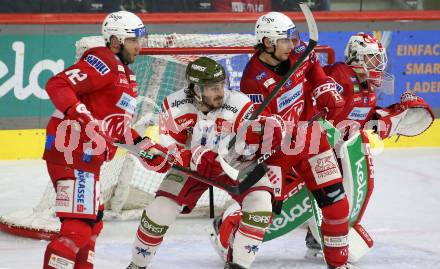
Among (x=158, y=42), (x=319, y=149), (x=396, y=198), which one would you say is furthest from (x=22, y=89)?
(x=319, y=149)

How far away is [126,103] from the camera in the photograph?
15.9ft

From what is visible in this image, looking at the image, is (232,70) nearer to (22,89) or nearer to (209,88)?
(22,89)

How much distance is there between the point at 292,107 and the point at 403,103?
857 mm

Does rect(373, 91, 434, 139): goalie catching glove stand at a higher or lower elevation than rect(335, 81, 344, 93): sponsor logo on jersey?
lower

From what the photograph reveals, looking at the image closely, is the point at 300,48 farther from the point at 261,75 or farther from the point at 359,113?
the point at 359,113

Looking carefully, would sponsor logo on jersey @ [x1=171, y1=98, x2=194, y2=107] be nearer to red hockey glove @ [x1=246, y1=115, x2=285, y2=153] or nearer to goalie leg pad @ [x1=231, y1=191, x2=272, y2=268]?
red hockey glove @ [x1=246, y1=115, x2=285, y2=153]

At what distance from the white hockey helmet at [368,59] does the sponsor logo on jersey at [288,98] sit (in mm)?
537

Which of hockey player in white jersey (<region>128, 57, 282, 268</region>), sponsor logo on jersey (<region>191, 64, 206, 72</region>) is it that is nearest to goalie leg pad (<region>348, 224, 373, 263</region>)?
hockey player in white jersey (<region>128, 57, 282, 268</region>)

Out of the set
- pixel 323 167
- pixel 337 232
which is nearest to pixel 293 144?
pixel 323 167

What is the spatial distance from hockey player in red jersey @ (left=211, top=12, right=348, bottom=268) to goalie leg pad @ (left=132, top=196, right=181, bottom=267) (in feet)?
1.80

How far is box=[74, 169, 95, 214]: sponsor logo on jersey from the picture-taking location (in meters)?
4.64

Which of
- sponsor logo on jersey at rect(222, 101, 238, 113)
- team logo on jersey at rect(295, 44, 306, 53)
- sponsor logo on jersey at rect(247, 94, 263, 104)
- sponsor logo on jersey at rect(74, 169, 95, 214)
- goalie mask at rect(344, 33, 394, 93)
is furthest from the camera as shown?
goalie mask at rect(344, 33, 394, 93)

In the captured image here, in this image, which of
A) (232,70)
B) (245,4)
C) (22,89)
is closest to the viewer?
(232,70)

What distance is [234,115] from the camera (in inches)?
193
